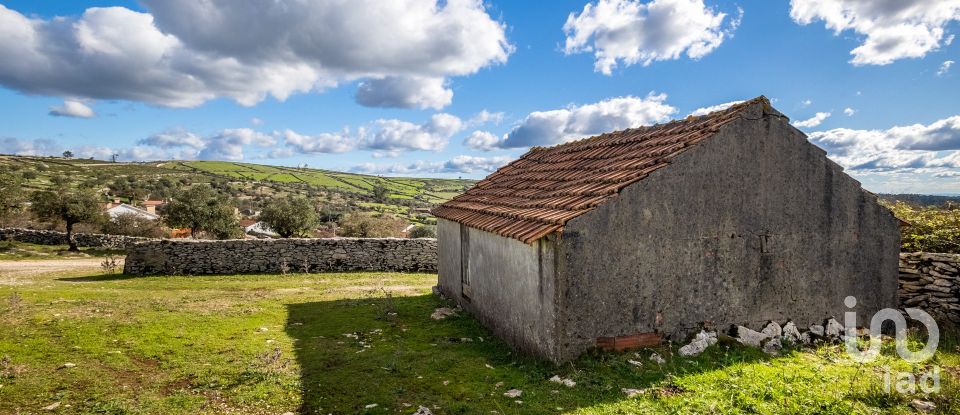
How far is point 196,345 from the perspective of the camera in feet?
28.8

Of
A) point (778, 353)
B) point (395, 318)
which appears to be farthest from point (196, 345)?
point (778, 353)

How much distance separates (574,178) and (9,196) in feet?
125

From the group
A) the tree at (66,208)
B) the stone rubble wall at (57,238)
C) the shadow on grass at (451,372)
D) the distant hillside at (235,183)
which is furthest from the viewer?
the distant hillside at (235,183)

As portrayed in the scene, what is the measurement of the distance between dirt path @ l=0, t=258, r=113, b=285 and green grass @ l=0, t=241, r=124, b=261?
66.2 inches

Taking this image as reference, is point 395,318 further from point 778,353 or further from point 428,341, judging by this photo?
point 778,353

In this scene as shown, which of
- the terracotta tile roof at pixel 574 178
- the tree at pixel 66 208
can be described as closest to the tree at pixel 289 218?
the tree at pixel 66 208

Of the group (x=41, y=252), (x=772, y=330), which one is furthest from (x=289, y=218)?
(x=772, y=330)

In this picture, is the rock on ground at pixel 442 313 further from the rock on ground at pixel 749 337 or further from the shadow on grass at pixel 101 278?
the shadow on grass at pixel 101 278

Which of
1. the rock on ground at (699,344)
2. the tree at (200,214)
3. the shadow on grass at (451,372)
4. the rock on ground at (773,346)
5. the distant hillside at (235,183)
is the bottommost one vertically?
the shadow on grass at (451,372)

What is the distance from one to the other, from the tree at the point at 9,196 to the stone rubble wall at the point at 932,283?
43.2 meters

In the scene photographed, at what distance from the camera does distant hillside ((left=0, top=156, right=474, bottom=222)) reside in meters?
68.3

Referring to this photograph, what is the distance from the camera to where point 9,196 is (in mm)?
31141

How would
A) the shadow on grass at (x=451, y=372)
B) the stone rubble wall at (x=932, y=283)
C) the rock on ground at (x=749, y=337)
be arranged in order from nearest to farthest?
the shadow on grass at (x=451, y=372) < the rock on ground at (x=749, y=337) < the stone rubble wall at (x=932, y=283)

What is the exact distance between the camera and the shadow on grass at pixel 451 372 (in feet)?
20.6
